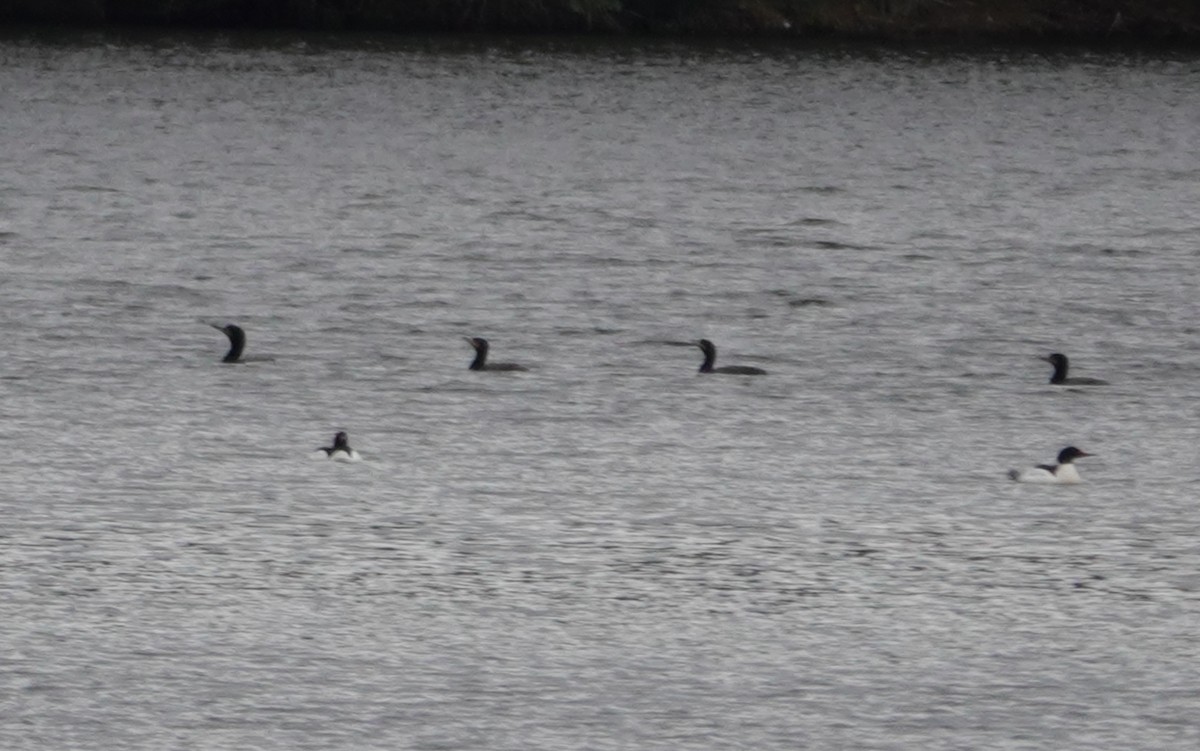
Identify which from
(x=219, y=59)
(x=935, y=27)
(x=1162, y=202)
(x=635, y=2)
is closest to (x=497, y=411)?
(x=1162, y=202)

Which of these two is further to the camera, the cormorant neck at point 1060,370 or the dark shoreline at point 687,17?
the dark shoreline at point 687,17

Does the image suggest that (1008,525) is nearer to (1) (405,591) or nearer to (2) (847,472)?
(2) (847,472)

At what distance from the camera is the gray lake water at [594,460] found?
11.8m

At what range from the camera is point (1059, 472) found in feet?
53.7

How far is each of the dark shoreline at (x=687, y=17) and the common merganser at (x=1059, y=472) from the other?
45.5 metres

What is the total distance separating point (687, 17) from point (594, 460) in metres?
47.3

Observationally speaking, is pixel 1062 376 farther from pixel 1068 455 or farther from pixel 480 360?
pixel 480 360

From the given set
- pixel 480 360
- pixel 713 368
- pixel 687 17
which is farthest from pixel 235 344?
pixel 687 17

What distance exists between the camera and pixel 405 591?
1359cm

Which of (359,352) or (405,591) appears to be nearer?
(405,591)

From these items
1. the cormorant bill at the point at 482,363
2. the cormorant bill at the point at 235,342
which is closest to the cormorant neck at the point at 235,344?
the cormorant bill at the point at 235,342

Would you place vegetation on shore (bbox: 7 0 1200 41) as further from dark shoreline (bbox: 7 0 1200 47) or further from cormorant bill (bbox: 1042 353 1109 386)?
cormorant bill (bbox: 1042 353 1109 386)

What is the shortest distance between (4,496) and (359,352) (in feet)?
21.2

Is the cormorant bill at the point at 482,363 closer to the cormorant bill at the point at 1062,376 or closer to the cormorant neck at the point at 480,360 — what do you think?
the cormorant neck at the point at 480,360
